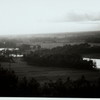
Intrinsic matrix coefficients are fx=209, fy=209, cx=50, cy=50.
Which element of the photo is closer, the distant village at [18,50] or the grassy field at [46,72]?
the grassy field at [46,72]

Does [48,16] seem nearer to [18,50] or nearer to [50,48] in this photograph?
[50,48]

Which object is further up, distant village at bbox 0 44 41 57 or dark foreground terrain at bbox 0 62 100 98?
distant village at bbox 0 44 41 57

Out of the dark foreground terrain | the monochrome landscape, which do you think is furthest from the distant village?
the dark foreground terrain

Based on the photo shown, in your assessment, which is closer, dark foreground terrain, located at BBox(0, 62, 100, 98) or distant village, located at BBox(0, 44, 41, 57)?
dark foreground terrain, located at BBox(0, 62, 100, 98)

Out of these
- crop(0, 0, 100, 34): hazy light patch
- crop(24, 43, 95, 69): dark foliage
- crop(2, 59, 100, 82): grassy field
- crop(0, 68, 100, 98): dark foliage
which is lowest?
crop(0, 68, 100, 98): dark foliage

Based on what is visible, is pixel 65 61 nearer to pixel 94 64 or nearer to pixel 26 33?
pixel 94 64

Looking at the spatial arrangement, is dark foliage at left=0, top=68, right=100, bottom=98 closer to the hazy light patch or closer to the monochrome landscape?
the monochrome landscape

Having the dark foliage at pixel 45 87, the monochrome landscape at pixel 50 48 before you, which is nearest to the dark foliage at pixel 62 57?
the monochrome landscape at pixel 50 48

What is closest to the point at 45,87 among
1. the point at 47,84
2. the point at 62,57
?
the point at 47,84

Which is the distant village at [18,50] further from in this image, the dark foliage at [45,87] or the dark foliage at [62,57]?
the dark foliage at [45,87]
